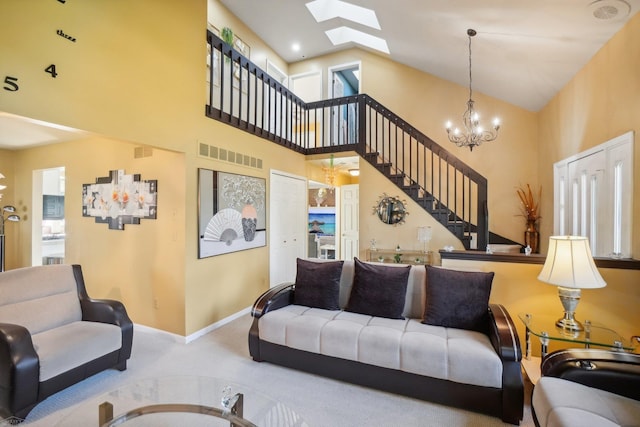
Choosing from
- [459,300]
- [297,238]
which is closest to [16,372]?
[459,300]

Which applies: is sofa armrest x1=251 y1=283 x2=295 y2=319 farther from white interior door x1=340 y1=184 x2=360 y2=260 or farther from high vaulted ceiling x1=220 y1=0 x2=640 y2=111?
white interior door x1=340 y1=184 x2=360 y2=260

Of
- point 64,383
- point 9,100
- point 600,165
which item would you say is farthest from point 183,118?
point 600,165

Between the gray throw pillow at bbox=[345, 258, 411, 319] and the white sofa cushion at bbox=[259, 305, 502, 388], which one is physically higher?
the gray throw pillow at bbox=[345, 258, 411, 319]

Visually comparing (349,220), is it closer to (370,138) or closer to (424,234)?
(370,138)

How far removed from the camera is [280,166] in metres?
5.19

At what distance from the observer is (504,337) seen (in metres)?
2.17

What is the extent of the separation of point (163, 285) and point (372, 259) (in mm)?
3296

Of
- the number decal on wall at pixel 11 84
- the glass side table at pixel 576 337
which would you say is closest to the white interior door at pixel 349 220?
the glass side table at pixel 576 337

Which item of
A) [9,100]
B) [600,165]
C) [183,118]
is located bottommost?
[600,165]

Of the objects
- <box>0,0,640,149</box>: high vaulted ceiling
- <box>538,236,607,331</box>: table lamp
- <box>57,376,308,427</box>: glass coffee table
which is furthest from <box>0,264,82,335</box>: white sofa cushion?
<box>538,236,607,331</box>: table lamp

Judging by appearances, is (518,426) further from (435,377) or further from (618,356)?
(618,356)

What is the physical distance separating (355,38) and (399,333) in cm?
612

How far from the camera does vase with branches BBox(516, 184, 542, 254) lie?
206 inches

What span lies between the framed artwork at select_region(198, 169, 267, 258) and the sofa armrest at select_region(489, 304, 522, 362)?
312 centimetres
